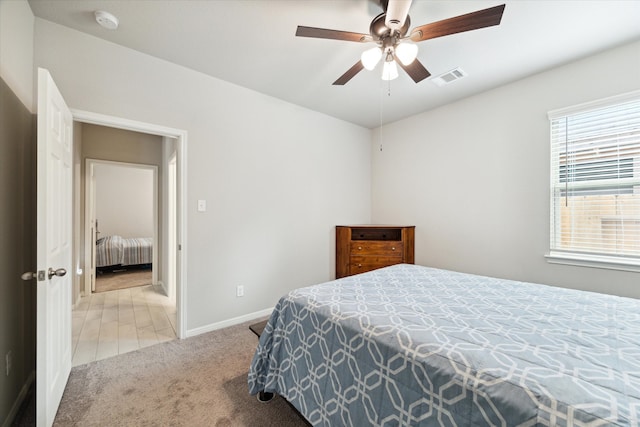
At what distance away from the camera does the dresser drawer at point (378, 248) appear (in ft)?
11.3

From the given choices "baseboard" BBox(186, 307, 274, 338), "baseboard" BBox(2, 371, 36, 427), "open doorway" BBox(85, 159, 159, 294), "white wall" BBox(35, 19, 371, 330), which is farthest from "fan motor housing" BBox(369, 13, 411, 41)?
"open doorway" BBox(85, 159, 159, 294)

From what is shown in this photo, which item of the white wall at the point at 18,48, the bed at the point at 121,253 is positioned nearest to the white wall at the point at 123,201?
the bed at the point at 121,253

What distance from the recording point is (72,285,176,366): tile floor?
2332mm

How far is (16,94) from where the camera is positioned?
1.57m

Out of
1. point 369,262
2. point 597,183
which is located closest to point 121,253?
point 369,262

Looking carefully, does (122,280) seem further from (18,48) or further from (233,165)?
(18,48)

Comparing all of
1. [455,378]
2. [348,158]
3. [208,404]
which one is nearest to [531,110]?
[348,158]

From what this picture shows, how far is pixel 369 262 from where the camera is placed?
3.50m

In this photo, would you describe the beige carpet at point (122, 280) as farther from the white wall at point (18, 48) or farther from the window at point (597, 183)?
the window at point (597, 183)

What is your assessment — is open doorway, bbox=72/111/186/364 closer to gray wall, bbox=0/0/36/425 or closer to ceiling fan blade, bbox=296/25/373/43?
gray wall, bbox=0/0/36/425

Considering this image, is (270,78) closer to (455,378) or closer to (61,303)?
(61,303)

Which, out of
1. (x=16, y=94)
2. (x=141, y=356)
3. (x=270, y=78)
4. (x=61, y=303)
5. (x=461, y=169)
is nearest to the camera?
(x=16, y=94)

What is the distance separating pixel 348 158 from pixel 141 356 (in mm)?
3260

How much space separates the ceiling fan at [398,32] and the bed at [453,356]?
148 cm
